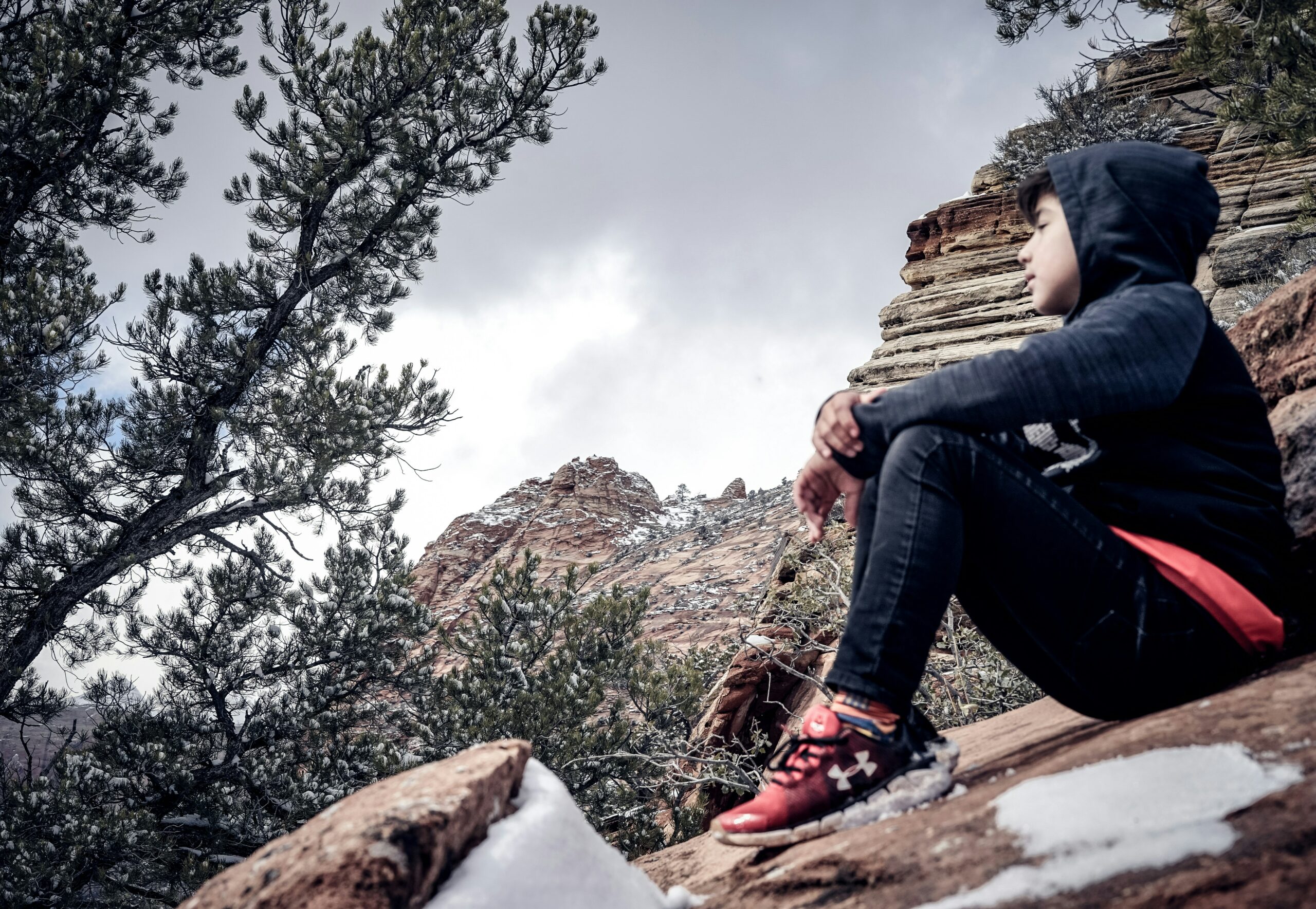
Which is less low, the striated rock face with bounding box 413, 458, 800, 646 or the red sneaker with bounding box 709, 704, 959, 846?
the striated rock face with bounding box 413, 458, 800, 646

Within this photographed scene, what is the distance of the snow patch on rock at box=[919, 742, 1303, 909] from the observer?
0.91 metres

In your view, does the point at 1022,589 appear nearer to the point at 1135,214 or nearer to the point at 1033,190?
the point at 1135,214

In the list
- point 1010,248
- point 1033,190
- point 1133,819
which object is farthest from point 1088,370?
point 1010,248

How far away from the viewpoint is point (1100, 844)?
0.95 metres

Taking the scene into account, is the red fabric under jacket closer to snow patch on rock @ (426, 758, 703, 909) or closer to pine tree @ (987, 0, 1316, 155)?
snow patch on rock @ (426, 758, 703, 909)

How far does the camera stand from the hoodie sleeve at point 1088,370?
123 cm

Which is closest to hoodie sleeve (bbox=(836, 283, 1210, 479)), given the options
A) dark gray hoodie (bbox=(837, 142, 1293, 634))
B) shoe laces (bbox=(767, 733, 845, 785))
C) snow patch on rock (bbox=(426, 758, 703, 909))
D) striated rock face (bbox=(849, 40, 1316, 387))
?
dark gray hoodie (bbox=(837, 142, 1293, 634))

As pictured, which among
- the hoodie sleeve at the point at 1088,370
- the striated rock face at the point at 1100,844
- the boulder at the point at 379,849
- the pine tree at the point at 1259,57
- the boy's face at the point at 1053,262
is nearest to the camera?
the striated rock face at the point at 1100,844

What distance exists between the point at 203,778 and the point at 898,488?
6944mm

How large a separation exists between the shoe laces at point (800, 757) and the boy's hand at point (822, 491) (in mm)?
394

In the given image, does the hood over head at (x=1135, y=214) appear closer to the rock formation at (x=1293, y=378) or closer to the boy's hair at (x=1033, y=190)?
the boy's hair at (x=1033, y=190)

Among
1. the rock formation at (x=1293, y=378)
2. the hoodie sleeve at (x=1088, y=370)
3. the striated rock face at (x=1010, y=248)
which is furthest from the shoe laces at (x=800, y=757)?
the striated rock face at (x=1010, y=248)

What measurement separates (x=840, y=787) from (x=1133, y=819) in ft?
1.60

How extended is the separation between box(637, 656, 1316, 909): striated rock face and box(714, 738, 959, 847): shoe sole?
2cm
